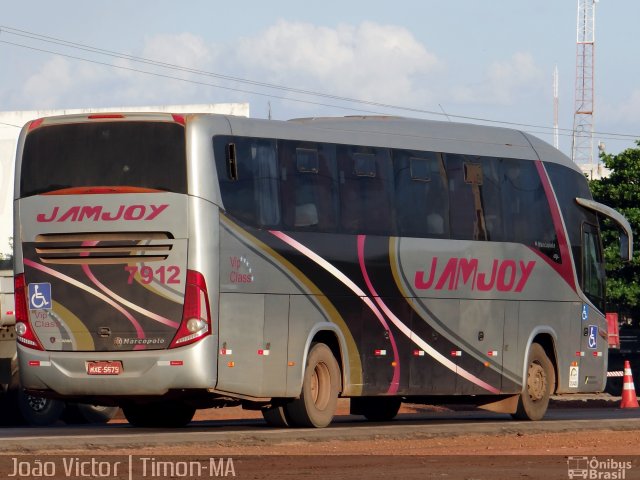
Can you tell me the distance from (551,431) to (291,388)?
11.2 feet

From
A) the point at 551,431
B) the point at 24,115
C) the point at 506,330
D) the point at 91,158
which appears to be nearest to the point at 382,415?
the point at 506,330

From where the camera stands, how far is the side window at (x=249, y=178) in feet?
56.7

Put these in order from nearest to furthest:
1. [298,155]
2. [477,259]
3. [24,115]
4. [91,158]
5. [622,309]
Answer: [91,158]
[298,155]
[477,259]
[622,309]
[24,115]

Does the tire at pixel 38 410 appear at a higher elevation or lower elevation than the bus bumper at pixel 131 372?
lower

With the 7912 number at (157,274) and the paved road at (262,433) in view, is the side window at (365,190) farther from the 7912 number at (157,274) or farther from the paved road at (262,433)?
the 7912 number at (157,274)

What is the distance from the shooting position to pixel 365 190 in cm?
1930

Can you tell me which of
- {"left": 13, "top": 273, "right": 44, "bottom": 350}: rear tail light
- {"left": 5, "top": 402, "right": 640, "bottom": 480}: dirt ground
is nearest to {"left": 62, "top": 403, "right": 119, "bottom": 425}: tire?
{"left": 13, "top": 273, "right": 44, "bottom": 350}: rear tail light

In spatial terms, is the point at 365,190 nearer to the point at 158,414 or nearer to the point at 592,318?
the point at 158,414

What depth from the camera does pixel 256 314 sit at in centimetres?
1761

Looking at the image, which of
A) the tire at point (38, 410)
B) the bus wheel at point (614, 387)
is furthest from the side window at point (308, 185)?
the bus wheel at point (614, 387)

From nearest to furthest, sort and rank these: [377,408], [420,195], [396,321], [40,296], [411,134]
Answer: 1. [40,296]
2. [396,321]
3. [420,195]
4. [411,134]
5. [377,408]

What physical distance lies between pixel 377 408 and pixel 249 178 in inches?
243

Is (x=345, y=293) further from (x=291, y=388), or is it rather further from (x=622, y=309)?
(x=622, y=309)

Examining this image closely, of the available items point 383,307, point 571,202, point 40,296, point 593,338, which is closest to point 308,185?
point 383,307
